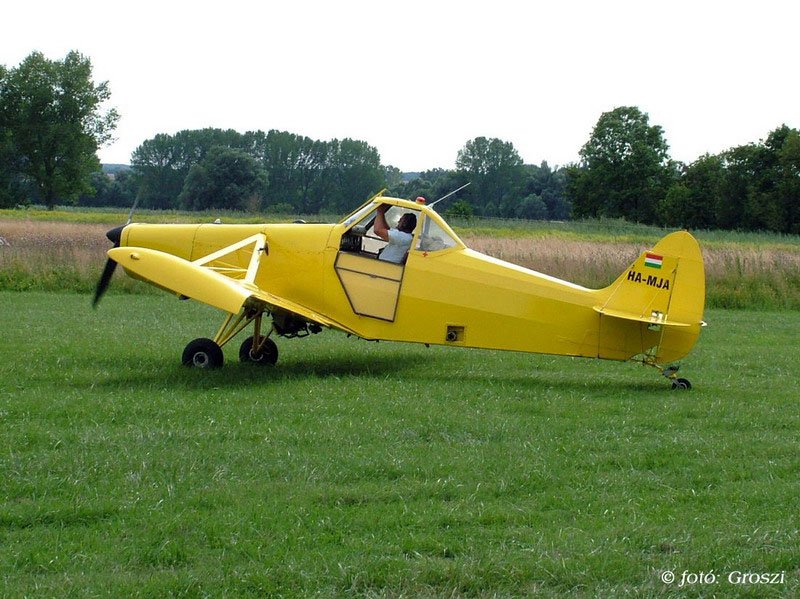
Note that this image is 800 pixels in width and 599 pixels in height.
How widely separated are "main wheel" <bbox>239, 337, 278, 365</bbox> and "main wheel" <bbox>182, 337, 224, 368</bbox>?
1.06 metres

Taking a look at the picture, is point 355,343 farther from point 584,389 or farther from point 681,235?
point 681,235

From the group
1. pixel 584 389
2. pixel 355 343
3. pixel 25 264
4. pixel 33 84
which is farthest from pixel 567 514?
pixel 33 84

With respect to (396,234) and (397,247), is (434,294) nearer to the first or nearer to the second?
(397,247)

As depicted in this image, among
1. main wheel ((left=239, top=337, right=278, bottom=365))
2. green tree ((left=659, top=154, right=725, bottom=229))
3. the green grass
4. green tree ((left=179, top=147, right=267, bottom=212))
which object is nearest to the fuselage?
the green grass

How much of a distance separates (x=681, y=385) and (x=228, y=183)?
26.3 m

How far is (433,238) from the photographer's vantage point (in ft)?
38.4

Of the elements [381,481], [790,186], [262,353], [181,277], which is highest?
→ [790,186]

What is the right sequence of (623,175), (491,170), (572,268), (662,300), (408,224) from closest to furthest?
(662,300) → (408,224) → (572,268) → (491,170) → (623,175)

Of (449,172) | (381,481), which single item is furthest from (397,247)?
(449,172)

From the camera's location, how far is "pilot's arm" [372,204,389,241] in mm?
11820

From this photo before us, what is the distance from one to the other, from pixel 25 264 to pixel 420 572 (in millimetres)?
20870

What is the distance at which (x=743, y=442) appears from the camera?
26.9 ft

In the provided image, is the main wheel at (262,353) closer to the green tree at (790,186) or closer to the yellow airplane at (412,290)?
the yellow airplane at (412,290)

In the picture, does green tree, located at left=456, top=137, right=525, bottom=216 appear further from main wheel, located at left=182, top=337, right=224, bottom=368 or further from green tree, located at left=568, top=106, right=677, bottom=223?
main wheel, located at left=182, top=337, right=224, bottom=368
